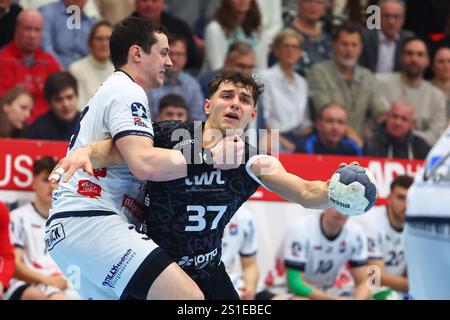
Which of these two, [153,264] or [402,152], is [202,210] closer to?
[153,264]

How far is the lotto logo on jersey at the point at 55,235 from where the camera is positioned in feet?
A: 21.7

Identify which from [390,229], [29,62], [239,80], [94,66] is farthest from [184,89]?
[239,80]

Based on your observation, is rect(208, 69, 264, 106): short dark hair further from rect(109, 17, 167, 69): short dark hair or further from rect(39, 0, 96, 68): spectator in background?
rect(39, 0, 96, 68): spectator in background

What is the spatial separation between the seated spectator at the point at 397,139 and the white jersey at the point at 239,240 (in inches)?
84.5

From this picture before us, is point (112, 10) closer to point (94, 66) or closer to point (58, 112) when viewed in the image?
point (94, 66)

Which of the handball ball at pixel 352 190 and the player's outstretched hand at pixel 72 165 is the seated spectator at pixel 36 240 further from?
the handball ball at pixel 352 190

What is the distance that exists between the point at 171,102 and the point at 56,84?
4.30 ft

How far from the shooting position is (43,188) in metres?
10.4

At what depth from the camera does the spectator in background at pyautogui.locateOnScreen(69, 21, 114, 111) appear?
11648mm

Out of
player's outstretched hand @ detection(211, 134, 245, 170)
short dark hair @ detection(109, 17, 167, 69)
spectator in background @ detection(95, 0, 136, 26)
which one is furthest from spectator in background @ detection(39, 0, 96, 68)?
player's outstretched hand @ detection(211, 134, 245, 170)

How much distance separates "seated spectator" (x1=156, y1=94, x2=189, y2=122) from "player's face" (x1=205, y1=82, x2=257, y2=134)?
4386 millimetres

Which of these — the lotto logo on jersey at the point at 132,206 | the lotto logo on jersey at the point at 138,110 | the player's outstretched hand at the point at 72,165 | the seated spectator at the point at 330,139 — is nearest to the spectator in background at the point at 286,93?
the seated spectator at the point at 330,139

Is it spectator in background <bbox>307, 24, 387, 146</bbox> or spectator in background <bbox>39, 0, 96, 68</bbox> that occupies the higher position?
spectator in background <bbox>39, 0, 96, 68</bbox>

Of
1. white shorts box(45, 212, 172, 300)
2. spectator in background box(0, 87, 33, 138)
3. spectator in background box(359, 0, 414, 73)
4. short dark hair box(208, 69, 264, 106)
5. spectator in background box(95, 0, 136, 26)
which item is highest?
spectator in background box(95, 0, 136, 26)
